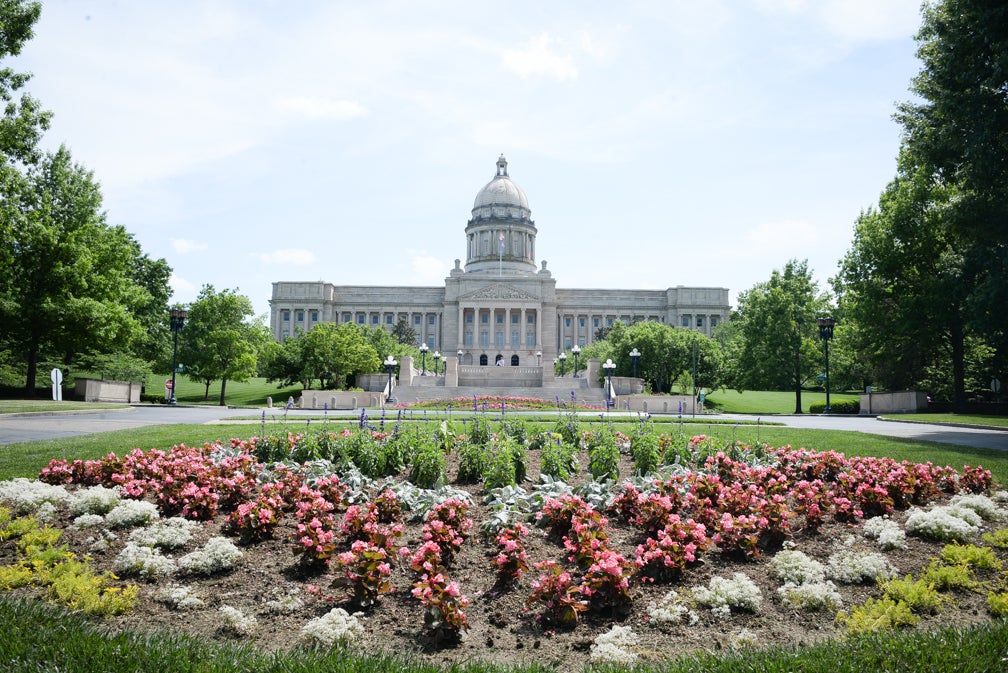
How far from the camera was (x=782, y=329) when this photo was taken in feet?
153

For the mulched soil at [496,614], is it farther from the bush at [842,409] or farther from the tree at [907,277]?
the bush at [842,409]

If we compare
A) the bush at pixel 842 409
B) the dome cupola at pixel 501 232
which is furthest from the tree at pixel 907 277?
the dome cupola at pixel 501 232

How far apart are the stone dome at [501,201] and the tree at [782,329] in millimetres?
84336

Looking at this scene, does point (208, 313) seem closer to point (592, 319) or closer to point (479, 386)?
point (479, 386)

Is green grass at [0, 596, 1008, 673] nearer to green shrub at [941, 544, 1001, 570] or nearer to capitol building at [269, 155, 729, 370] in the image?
green shrub at [941, 544, 1001, 570]

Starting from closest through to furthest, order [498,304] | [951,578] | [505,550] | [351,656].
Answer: [351,656], [951,578], [505,550], [498,304]

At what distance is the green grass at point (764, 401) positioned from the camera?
5294 cm

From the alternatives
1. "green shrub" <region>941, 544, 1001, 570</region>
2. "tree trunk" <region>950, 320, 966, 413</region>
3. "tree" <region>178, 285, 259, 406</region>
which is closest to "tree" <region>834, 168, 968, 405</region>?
"tree trunk" <region>950, 320, 966, 413</region>

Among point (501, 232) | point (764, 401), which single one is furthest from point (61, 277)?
point (501, 232)

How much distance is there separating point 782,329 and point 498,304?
65607mm

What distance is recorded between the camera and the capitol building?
10975 centimetres

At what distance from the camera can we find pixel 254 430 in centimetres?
1530

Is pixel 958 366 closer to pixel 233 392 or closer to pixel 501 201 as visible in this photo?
pixel 233 392

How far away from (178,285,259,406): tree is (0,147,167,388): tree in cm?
1017
